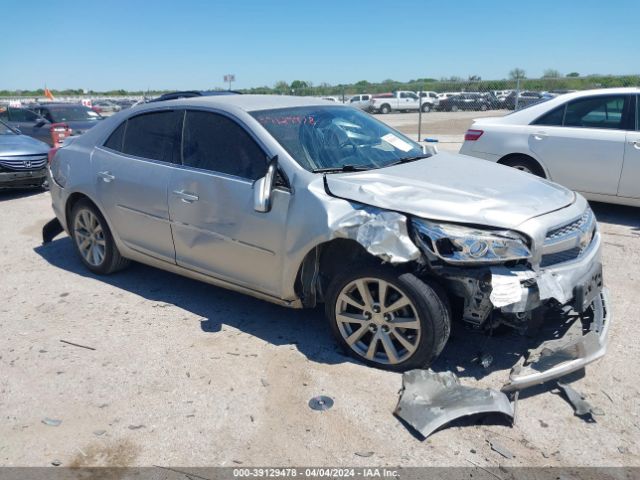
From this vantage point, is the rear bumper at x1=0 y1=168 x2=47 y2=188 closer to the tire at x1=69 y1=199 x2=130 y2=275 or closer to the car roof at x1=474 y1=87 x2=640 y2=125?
the tire at x1=69 y1=199 x2=130 y2=275

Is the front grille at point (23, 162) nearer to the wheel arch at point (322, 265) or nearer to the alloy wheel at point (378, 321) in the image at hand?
the wheel arch at point (322, 265)

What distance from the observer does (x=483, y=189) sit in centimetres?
360

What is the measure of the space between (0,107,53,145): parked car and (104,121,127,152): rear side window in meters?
8.62

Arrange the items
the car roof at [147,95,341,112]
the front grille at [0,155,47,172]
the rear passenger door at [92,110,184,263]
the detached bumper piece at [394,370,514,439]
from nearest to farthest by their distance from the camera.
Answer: the detached bumper piece at [394,370,514,439], the car roof at [147,95,341,112], the rear passenger door at [92,110,184,263], the front grille at [0,155,47,172]

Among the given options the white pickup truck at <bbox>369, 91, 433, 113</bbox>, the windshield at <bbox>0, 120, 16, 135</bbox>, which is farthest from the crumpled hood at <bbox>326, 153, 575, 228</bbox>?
the white pickup truck at <bbox>369, 91, 433, 113</bbox>

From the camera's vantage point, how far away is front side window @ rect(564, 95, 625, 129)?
6742mm

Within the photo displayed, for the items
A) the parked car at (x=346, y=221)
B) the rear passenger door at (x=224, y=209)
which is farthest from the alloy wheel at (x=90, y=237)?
the rear passenger door at (x=224, y=209)

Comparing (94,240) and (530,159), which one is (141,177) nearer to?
(94,240)

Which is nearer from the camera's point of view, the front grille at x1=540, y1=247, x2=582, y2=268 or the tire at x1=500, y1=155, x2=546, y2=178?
the front grille at x1=540, y1=247, x2=582, y2=268

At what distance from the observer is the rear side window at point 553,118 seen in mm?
7109

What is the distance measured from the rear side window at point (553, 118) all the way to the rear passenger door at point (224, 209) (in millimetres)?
4660

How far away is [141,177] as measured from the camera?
15.1 feet

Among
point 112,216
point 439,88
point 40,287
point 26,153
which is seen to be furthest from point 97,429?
point 439,88

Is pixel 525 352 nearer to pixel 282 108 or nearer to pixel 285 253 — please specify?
pixel 285 253
